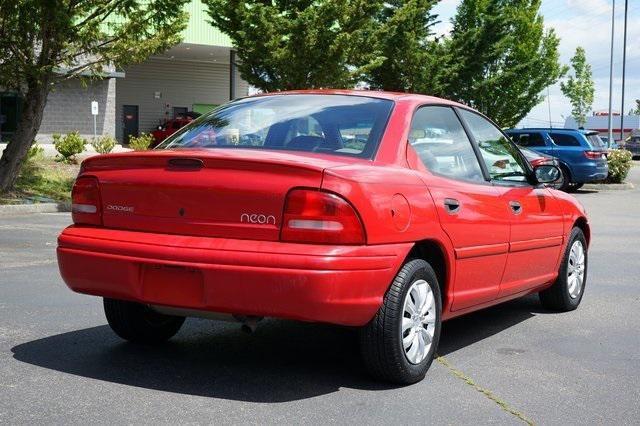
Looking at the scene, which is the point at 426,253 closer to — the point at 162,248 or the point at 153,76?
the point at 162,248

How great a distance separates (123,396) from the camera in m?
4.41

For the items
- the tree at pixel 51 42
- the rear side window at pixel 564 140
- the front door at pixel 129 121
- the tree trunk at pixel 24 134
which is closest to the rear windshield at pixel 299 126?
the tree at pixel 51 42

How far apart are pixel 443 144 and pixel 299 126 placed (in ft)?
3.16

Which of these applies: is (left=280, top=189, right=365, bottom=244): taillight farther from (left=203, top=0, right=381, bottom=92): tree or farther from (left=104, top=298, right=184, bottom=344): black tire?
(left=203, top=0, right=381, bottom=92): tree

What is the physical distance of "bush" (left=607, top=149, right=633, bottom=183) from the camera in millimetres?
27297

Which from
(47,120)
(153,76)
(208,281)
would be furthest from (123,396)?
(153,76)

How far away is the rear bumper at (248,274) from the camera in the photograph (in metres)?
4.26

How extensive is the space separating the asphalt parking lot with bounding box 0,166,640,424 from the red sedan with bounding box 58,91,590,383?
31cm

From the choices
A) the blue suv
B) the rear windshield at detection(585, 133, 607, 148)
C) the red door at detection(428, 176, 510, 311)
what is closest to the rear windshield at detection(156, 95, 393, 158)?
the red door at detection(428, 176, 510, 311)

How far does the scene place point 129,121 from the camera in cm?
4941

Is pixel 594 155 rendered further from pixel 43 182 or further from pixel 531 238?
pixel 531 238

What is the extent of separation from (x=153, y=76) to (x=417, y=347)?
47055mm

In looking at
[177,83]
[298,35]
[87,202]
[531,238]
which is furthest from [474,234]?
[177,83]

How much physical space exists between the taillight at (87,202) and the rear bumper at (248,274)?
253mm
